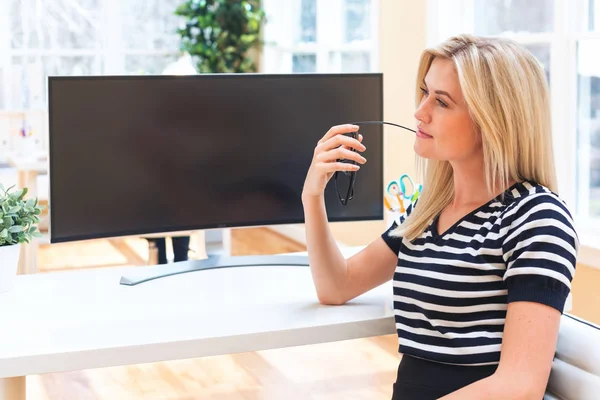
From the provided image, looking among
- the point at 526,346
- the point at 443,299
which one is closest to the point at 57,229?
the point at 443,299

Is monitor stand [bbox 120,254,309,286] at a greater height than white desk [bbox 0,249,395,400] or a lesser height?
greater

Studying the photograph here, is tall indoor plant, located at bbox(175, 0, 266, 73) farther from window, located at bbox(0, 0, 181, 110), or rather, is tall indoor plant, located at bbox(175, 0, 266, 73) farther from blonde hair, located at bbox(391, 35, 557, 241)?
blonde hair, located at bbox(391, 35, 557, 241)

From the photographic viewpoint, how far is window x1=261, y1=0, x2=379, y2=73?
4.85 metres

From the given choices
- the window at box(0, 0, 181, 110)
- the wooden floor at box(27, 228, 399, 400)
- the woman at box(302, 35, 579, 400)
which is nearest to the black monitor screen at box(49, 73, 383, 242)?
the woman at box(302, 35, 579, 400)

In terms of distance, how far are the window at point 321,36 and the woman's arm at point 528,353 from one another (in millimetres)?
3406

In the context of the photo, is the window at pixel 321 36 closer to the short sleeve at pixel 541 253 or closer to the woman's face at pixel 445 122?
the woman's face at pixel 445 122

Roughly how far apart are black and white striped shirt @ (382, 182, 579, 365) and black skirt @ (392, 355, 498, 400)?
16 mm

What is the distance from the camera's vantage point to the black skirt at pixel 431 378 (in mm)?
1332

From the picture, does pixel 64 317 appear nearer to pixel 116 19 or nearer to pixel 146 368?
pixel 146 368

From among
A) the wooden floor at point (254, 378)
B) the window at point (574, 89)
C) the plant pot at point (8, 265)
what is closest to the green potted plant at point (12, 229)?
the plant pot at point (8, 265)

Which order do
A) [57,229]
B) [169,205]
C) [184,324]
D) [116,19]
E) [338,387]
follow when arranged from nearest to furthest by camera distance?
[184,324] < [57,229] < [169,205] < [338,387] < [116,19]

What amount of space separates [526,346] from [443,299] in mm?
195

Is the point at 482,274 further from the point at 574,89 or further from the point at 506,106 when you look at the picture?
the point at 574,89

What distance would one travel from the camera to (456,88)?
4.63 feet
